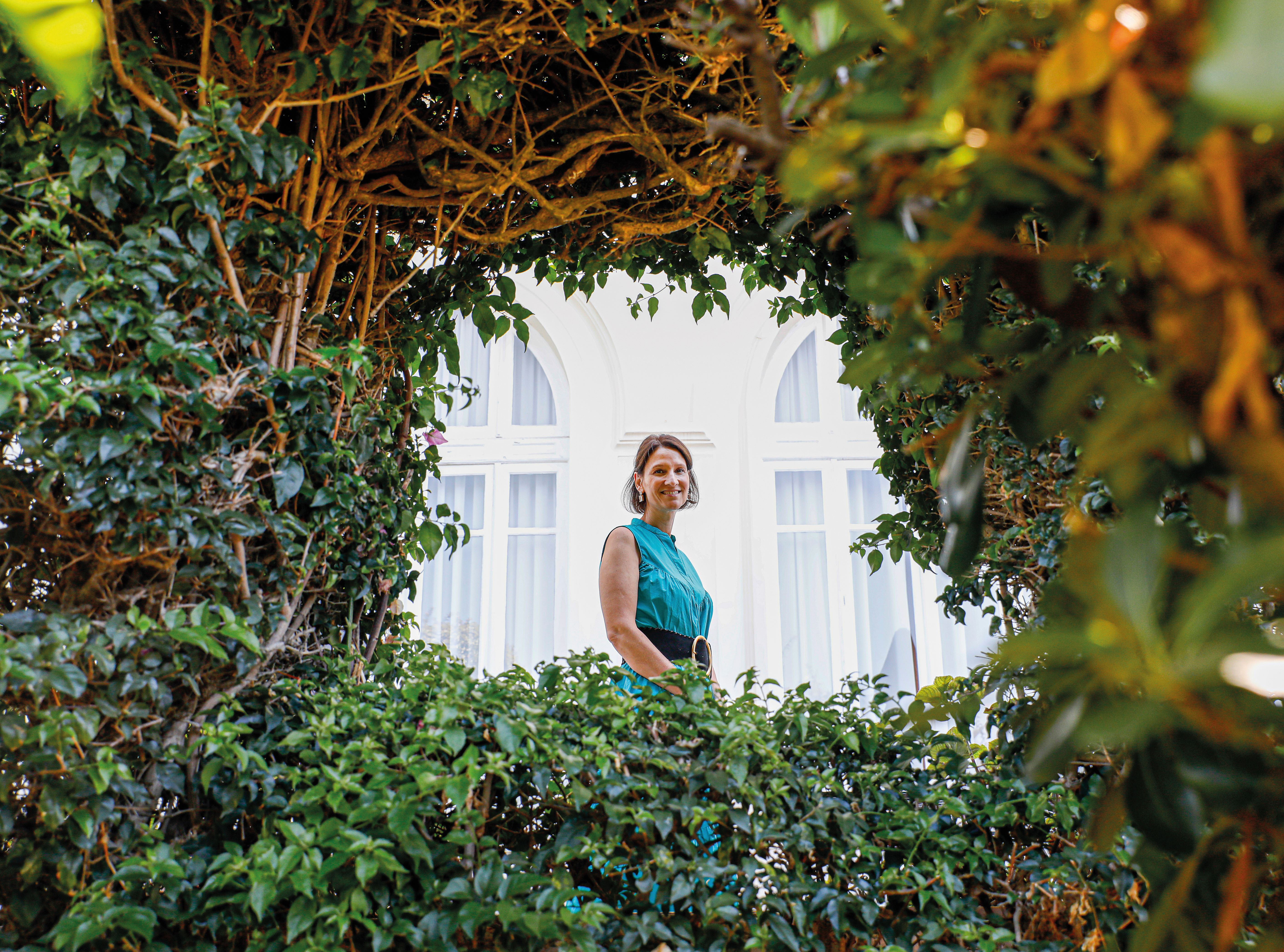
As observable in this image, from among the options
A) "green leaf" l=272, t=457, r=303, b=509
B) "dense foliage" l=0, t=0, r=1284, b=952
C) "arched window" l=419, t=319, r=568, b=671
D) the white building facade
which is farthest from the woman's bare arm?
"arched window" l=419, t=319, r=568, b=671

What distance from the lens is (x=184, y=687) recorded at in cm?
131

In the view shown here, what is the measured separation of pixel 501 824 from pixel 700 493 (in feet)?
12.9

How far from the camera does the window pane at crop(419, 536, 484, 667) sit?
5633 millimetres

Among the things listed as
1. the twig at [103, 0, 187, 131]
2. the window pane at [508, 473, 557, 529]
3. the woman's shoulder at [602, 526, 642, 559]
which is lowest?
the woman's shoulder at [602, 526, 642, 559]

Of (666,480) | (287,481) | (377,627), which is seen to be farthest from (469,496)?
(287,481)

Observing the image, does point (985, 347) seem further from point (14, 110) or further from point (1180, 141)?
point (14, 110)

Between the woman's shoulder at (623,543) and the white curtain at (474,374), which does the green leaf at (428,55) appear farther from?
the white curtain at (474,374)

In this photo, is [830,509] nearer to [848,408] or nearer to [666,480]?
[848,408]

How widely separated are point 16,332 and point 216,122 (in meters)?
0.42

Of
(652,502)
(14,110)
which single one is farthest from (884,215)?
(652,502)

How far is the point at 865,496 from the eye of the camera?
5816 millimetres

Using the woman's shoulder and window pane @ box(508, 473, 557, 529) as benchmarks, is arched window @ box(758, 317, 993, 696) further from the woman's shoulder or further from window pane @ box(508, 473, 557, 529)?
the woman's shoulder

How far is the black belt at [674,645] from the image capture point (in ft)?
7.31

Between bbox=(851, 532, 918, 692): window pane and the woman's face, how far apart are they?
320cm
